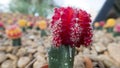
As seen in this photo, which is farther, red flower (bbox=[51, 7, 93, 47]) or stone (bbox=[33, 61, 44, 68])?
stone (bbox=[33, 61, 44, 68])

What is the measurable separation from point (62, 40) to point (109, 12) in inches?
281

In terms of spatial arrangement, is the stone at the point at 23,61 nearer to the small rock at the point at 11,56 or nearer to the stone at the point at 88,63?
the small rock at the point at 11,56

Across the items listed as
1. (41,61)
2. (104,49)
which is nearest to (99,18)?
(104,49)

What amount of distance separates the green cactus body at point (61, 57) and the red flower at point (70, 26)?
0.13 feet

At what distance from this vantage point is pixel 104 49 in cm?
278

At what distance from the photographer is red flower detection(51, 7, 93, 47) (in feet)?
5.30

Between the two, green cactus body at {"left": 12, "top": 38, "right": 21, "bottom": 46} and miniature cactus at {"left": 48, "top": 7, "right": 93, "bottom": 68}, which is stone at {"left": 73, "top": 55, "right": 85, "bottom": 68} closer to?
miniature cactus at {"left": 48, "top": 7, "right": 93, "bottom": 68}

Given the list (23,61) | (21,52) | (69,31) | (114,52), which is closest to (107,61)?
(114,52)

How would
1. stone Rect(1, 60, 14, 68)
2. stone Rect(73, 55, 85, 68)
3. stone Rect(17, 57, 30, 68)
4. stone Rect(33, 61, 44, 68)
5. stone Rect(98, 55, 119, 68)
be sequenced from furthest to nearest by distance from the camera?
stone Rect(1, 60, 14, 68) → stone Rect(17, 57, 30, 68) → stone Rect(98, 55, 119, 68) → stone Rect(33, 61, 44, 68) → stone Rect(73, 55, 85, 68)

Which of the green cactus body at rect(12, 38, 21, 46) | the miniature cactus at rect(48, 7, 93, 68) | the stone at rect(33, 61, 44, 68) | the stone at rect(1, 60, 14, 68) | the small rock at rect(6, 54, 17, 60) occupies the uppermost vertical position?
the miniature cactus at rect(48, 7, 93, 68)

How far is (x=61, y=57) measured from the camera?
5.65 ft

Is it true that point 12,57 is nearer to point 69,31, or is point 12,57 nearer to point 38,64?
point 38,64

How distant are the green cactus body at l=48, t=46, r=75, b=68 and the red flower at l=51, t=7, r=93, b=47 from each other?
0.13 feet

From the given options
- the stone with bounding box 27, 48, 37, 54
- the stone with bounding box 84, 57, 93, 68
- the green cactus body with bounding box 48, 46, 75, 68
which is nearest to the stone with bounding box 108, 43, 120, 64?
the stone with bounding box 84, 57, 93, 68
